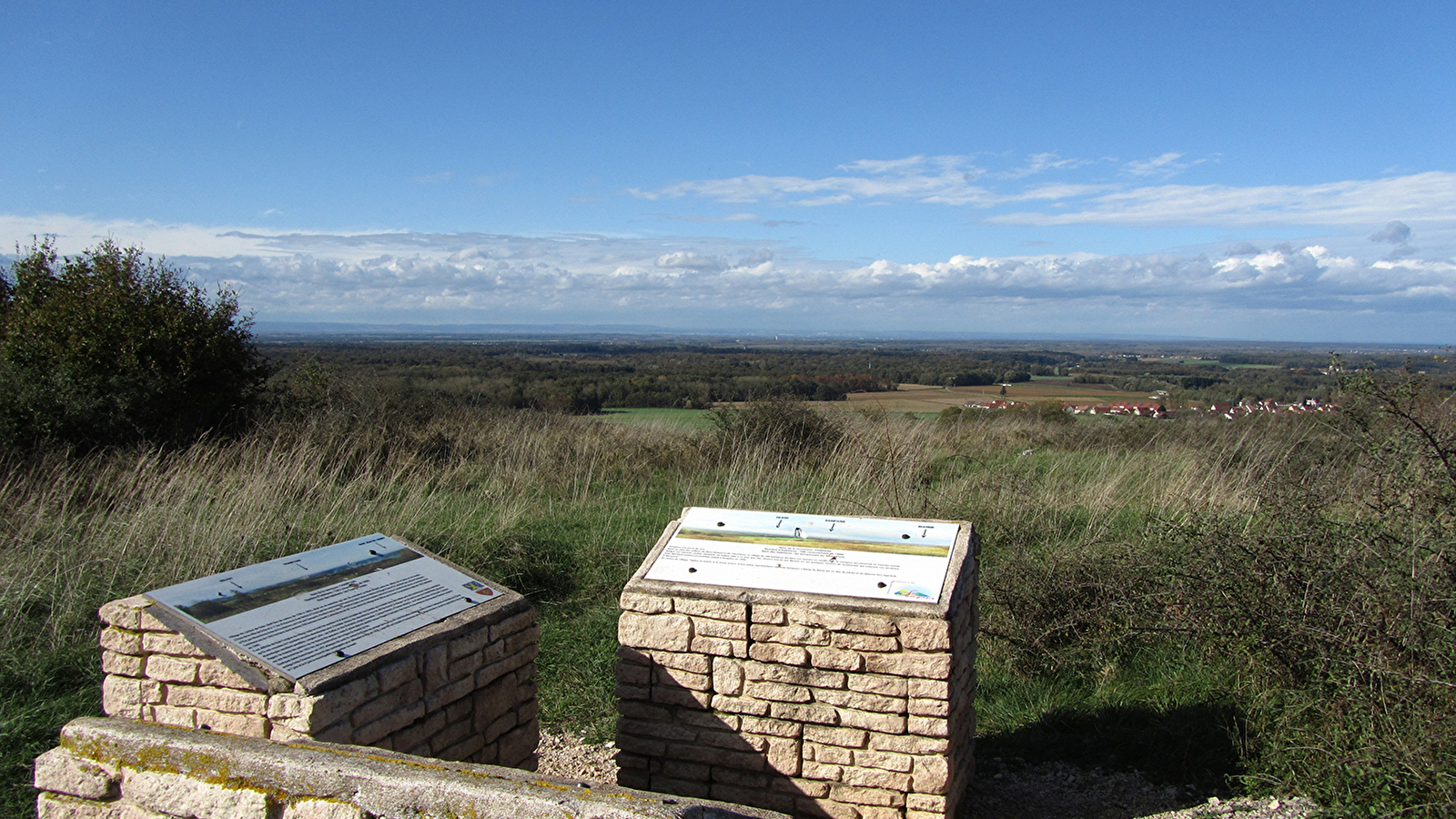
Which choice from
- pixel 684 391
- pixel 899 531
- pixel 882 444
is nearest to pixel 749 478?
pixel 882 444

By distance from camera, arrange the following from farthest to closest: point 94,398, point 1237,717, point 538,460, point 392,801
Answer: point 538,460 < point 94,398 < point 1237,717 < point 392,801

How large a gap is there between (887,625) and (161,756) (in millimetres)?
2278

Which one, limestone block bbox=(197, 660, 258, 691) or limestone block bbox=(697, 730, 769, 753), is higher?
limestone block bbox=(197, 660, 258, 691)

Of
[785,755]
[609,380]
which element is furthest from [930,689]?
[609,380]

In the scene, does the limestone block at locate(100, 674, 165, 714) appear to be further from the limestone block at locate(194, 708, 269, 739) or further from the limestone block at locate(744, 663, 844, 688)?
the limestone block at locate(744, 663, 844, 688)

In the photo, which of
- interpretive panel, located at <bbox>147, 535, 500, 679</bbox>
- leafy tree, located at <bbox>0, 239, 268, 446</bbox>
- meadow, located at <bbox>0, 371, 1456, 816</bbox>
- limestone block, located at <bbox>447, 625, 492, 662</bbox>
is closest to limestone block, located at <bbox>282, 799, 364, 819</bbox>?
interpretive panel, located at <bbox>147, 535, 500, 679</bbox>

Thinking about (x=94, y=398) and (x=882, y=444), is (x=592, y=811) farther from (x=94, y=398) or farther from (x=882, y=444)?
(x=94, y=398)

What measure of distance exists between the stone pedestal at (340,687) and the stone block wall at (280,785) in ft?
1.37

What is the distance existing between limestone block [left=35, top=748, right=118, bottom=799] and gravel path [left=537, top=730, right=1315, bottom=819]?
66.3 inches

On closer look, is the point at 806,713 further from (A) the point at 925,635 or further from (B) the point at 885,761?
(A) the point at 925,635

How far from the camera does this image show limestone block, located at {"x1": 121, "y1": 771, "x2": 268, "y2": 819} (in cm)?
201

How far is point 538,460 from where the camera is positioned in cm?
995

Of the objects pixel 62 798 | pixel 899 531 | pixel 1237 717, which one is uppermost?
pixel 899 531

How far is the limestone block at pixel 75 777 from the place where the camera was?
2.18 metres
